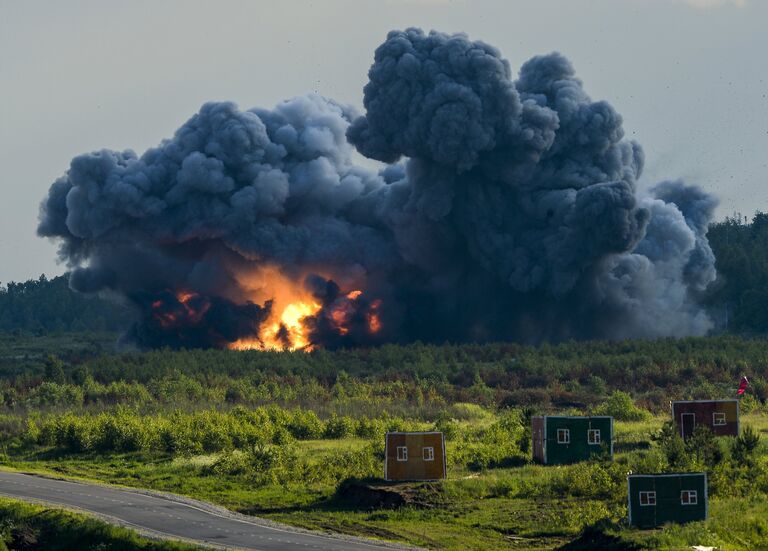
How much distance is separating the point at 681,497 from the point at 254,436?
1272 inches

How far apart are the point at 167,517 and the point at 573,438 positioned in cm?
2017

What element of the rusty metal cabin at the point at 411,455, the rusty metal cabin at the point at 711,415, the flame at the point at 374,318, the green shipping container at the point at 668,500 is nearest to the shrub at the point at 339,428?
the rusty metal cabin at the point at 411,455

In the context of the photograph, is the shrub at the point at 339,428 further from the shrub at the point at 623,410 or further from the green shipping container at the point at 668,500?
the green shipping container at the point at 668,500

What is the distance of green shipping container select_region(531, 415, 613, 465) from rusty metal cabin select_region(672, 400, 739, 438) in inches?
209

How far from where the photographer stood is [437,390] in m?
113

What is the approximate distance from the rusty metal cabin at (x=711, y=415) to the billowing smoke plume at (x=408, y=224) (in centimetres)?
5657

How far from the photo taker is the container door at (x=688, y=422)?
77.9 metres

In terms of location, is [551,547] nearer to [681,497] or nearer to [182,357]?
[681,497]

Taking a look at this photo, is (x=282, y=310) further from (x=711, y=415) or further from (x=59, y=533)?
(x=59, y=533)

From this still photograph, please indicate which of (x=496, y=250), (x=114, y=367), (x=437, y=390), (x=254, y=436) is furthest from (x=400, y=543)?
(x=496, y=250)

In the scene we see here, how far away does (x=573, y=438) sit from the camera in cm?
7475

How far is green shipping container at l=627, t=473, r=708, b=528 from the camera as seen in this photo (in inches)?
2293

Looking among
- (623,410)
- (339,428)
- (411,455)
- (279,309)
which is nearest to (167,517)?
(411,455)

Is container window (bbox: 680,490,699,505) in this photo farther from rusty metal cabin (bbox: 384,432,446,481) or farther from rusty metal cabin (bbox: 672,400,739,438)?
rusty metal cabin (bbox: 672,400,739,438)
